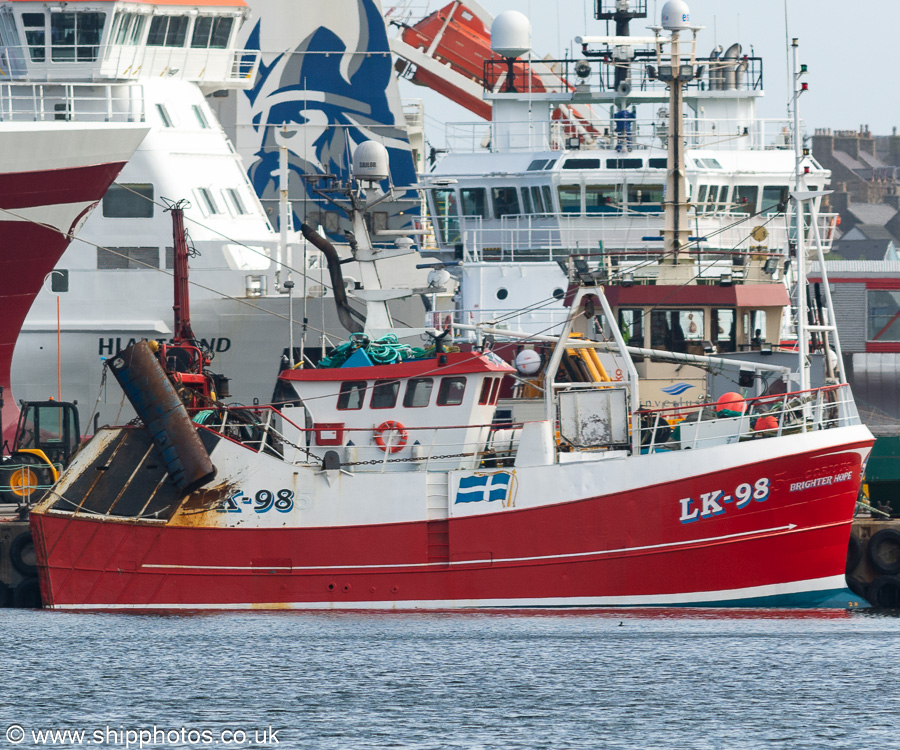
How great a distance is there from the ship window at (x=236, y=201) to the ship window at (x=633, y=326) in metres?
13.0

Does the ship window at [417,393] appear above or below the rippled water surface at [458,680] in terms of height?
above

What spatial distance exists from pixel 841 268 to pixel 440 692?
177 feet

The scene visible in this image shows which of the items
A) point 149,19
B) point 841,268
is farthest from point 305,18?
point 841,268

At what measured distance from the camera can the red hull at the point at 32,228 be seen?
110 ft

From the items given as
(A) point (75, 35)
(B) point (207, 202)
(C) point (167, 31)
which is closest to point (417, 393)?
(B) point (207, 202)

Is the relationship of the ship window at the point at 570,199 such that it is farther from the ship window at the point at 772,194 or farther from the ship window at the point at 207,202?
the ship window at the point at 207,202

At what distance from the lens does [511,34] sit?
142ft

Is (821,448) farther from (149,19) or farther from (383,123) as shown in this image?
(383,123)

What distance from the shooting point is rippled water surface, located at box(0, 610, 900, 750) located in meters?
18.6

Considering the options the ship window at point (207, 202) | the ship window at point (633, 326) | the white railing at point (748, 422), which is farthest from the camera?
the ship window at point (207, 202)

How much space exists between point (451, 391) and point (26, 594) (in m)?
7.98

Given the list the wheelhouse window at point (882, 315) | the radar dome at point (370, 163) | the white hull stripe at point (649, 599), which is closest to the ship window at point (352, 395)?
the white hull stripe at point (649, 599)

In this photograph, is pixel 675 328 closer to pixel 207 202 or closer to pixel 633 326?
pixel 633 326

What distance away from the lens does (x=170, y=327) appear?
36750mm
